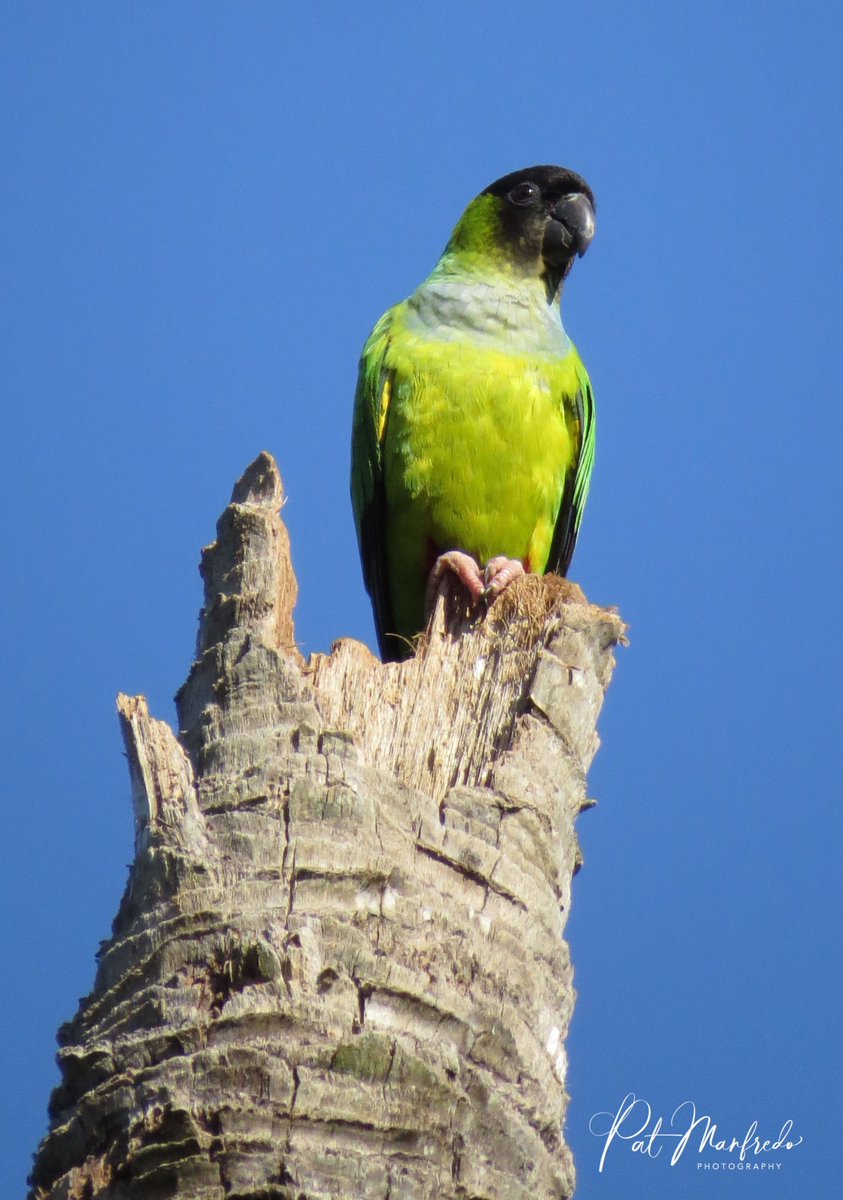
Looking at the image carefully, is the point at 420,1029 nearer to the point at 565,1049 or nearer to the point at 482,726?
the point at 565,1049

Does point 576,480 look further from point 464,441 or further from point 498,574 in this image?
point 498,574

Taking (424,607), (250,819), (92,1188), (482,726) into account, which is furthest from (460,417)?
(92,1188)

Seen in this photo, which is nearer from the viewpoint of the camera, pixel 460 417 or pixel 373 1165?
pixel 373 1165

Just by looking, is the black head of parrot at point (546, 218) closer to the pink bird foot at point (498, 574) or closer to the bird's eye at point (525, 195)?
the bird's eye at point (525, 195)

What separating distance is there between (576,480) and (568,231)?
1.69m

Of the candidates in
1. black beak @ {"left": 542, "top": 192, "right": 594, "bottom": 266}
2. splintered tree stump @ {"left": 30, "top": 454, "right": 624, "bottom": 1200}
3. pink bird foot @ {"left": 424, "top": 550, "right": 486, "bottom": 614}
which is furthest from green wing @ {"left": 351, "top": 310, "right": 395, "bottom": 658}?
splintered tree stump @ {"left": 30, "top": 454, "right": 624, "bottom": 1200}

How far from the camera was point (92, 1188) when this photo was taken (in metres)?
2.96

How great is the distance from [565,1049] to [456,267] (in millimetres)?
5255

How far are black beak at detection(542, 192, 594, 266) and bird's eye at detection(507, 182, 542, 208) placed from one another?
152 millimetres

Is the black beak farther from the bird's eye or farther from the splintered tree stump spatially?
the splintered tree stump

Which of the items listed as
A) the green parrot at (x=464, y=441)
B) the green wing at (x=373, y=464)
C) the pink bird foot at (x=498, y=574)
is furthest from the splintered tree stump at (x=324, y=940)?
the green wing at (x=373, y=464)

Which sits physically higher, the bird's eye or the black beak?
the bird's eye

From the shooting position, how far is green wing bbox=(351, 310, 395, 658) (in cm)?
682

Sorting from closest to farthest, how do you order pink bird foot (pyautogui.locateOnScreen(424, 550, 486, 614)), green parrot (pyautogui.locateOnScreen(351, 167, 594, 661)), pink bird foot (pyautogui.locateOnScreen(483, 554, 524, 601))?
pink bird foot (pyautogui.locateOnScreen(483, 554, 524, 601)) → pink bird foot (pyautogui.locateOnScreen(424, 550, 486, 614)) → green parrot (pyautogui.locateOnScreen(351, 167, 594, 661))
